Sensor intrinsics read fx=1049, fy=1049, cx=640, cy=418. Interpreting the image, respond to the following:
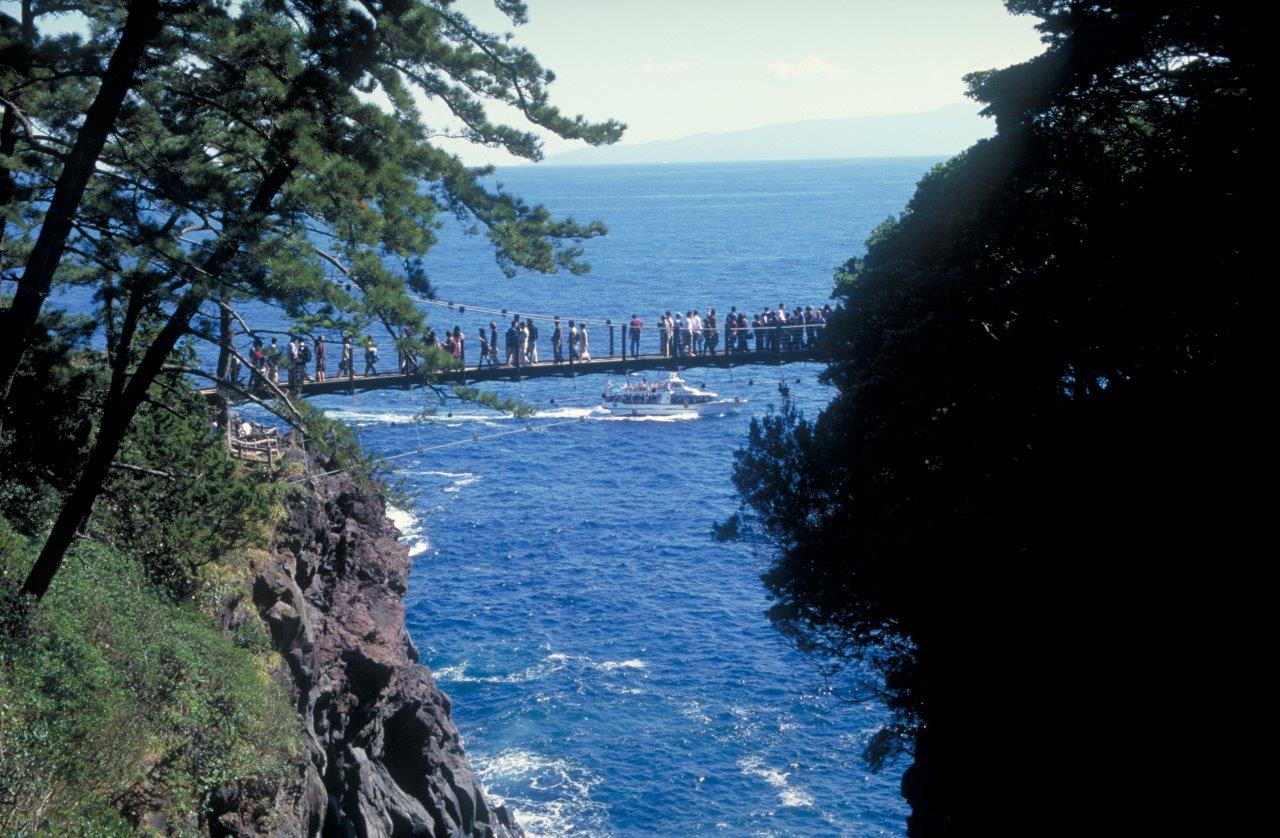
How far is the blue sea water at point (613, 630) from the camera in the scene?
25875 mm

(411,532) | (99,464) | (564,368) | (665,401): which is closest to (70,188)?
(99,464)

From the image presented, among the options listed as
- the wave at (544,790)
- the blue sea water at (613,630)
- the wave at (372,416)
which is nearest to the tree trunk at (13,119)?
the wave at (544,790)

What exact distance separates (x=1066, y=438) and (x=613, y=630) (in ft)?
79.1

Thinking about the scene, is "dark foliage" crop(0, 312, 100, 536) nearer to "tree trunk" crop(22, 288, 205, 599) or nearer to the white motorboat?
"tree trunk" crop(22, 288, 205, 599)

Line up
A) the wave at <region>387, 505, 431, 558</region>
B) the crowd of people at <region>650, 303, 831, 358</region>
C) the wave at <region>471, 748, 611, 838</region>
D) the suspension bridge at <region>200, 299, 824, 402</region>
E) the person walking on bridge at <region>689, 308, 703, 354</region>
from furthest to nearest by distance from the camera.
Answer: the wave at <region>387, 505, 431, 558</region>, the person walking on bridge at <region>689, 308, 703, 354</region>, the crowd of people at <region>650, 303, 831, 358</region>, the suspension bridge at <region>200, 299, 824, 402</region>, the wave at <region>471, 748, 611, 838</region>

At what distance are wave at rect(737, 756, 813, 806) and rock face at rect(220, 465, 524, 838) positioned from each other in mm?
6320

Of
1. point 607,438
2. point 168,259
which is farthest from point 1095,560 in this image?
point 607,438

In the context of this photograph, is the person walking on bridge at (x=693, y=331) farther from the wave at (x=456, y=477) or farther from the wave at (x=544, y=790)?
the wave at (x=456, y=477)

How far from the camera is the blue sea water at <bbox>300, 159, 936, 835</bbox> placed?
25875 mm

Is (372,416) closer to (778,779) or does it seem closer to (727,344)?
(727,344)

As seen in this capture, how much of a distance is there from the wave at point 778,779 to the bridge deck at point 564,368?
430 inches

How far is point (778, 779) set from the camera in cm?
2636

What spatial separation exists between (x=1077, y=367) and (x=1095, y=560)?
274 cm

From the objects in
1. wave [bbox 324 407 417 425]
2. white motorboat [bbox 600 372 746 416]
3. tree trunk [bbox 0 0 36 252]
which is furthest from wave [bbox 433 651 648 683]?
white motorboat [bbox 600 372 746 416]
